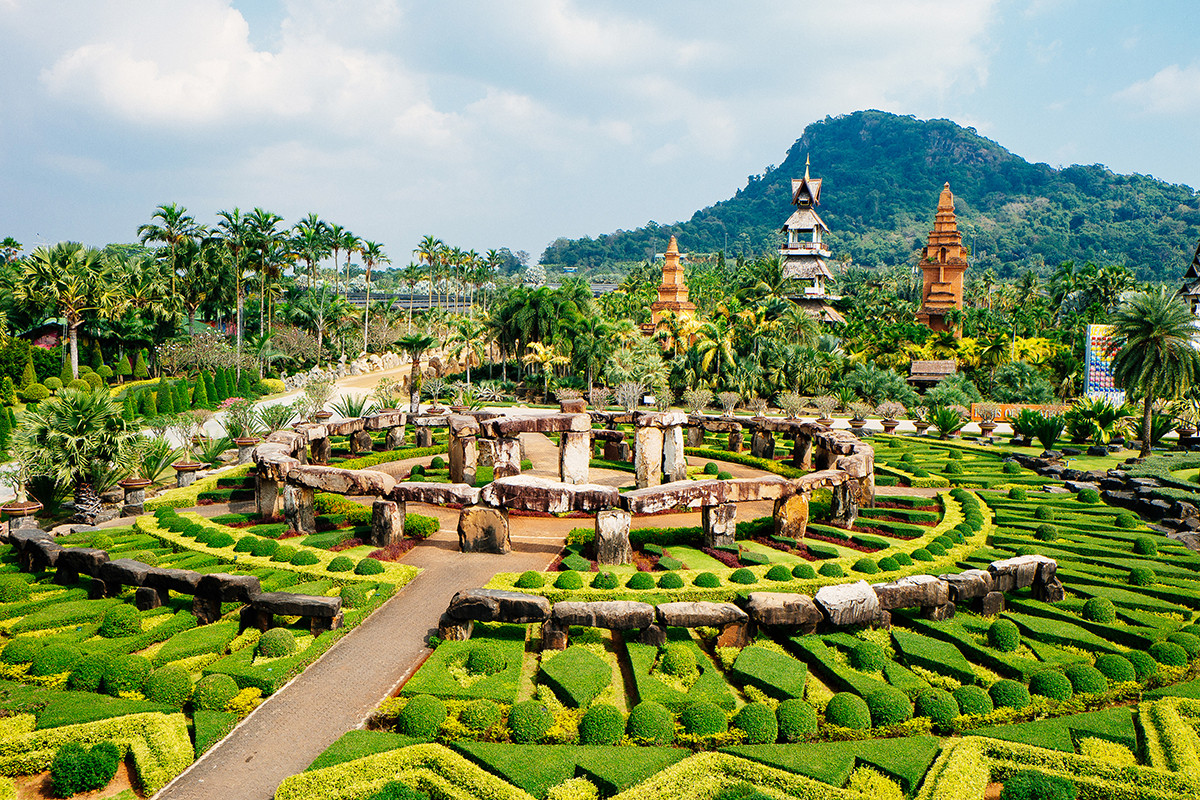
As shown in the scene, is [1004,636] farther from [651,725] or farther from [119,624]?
[119,624]

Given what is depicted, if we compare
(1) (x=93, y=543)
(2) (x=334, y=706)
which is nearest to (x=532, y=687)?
(2) (x=334, y=706)

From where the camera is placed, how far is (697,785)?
517 inches

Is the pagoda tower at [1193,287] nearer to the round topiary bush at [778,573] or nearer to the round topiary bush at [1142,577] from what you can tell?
the round topiary bush at [1142,577]

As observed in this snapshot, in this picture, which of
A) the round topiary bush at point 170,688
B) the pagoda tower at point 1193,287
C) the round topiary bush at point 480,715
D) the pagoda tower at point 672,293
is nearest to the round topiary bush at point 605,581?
the round topiary bush at point 480,715

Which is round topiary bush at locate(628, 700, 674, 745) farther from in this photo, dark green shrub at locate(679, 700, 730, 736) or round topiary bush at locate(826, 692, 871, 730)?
round topiary bush at locate(826, 692, 871, 730)

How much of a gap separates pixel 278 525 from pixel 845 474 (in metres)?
20.6

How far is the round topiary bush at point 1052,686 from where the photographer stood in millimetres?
15859

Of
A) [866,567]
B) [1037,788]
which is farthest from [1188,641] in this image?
[1037,788]

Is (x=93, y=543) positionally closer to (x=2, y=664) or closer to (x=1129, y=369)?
(x=2, y=664)

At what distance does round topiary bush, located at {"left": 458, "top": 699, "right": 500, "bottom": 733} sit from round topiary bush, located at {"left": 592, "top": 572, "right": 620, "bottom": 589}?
19.2 ft

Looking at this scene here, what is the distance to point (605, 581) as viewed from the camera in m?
20.5

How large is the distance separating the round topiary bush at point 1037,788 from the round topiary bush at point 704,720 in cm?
482

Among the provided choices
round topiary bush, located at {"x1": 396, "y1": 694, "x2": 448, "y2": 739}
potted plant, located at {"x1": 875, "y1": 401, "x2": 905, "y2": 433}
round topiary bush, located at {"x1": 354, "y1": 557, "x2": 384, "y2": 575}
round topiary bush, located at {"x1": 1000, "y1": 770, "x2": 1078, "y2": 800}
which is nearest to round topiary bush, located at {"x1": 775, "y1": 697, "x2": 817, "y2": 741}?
round topiary bush, located at {"x1": 1000, "y1": 770, "x2": 1078, "y2": 800}

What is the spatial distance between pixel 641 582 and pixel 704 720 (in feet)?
20.1
